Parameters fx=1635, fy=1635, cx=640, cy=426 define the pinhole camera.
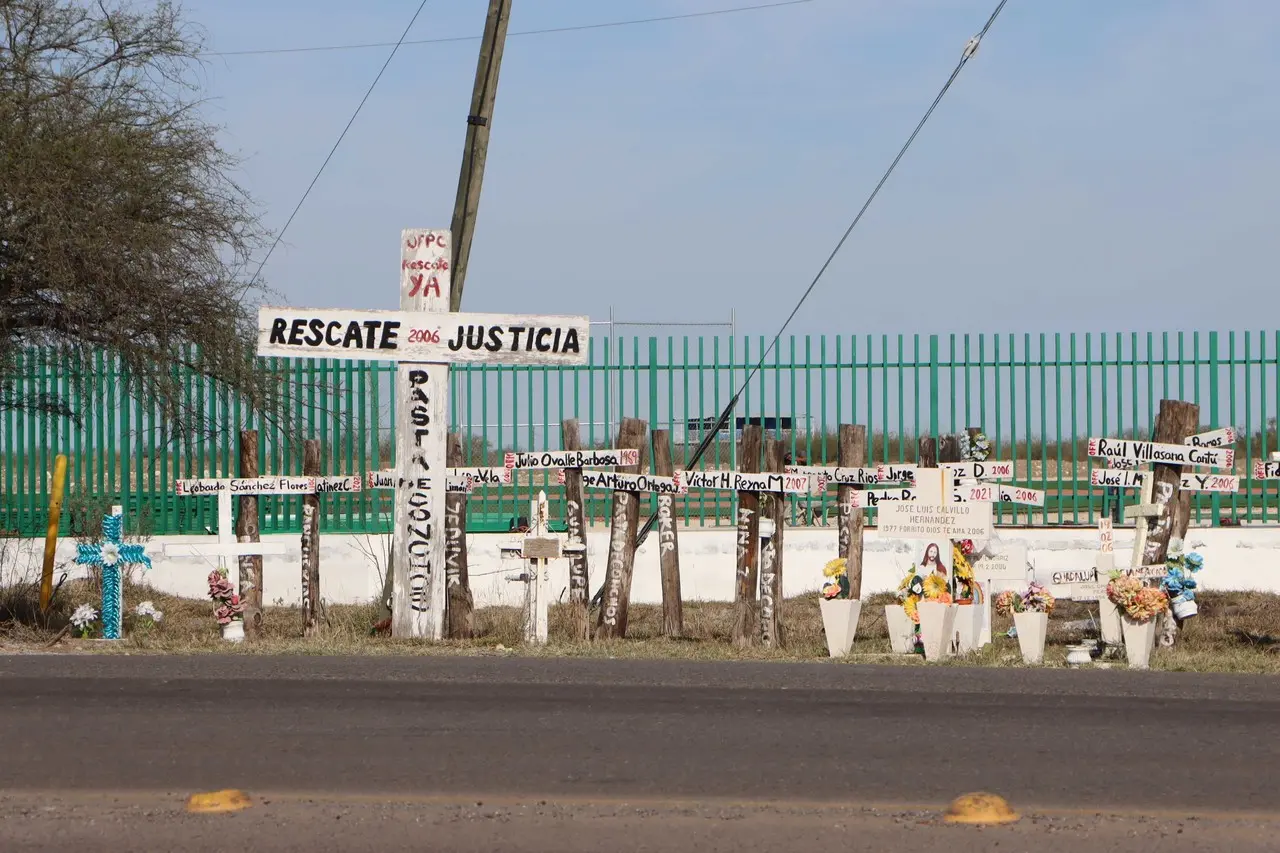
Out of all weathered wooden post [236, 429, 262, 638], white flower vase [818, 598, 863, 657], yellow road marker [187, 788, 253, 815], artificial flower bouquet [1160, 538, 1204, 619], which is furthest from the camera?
weathered wooden post [236, 429, 262, 638]

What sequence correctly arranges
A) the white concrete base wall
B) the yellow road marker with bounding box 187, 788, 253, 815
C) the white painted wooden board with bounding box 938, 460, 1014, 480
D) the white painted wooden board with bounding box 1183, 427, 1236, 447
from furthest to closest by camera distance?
the white concrete base wall < the white painted wooden board with bounding box 938, 460, 1014, 480 < the white painted wooden board with bounding box 1183, 427, 1236, 447 < the yellow road marker with bounding box 187, 788, 253, 815

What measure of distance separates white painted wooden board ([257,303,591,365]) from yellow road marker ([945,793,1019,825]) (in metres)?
7.22

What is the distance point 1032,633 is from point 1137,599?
798 mm

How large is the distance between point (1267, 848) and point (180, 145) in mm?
14776

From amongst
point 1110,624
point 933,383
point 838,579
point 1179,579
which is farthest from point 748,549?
point 933,383

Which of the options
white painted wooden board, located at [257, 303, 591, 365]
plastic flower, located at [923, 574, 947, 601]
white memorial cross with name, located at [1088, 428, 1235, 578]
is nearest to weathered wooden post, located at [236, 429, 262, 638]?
white painted wooden board, located at [257, 303, 591, 365]

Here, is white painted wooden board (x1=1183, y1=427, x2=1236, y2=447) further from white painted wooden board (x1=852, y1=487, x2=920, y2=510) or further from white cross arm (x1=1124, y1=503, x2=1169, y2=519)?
white painted wooden board (x1=852, y1=487, x2=920, y2=510)

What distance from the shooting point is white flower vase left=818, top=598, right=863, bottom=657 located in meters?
12.4

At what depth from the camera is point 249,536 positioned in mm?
14656

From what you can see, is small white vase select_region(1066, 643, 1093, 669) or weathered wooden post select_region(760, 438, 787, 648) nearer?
small white vase select_region(1066, 643, 1093, 669)

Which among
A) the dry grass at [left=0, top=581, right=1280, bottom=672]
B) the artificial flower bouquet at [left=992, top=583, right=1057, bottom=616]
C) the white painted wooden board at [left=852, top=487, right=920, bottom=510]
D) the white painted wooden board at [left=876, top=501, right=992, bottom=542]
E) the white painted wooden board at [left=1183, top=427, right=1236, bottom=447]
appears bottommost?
the dry grass at [left=0, top=581, right=1280, bottom=672]

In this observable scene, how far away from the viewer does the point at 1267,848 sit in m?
5.68

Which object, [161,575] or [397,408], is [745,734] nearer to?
[397,408]

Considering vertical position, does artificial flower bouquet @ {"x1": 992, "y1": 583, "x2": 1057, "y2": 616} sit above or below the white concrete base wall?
above
